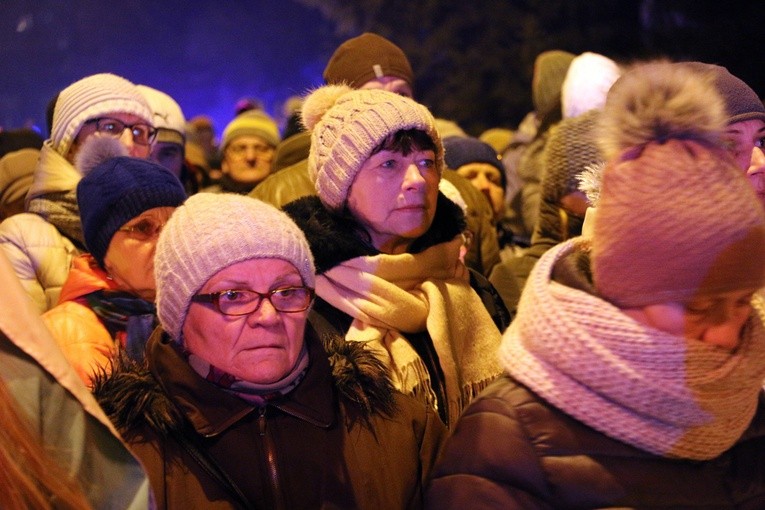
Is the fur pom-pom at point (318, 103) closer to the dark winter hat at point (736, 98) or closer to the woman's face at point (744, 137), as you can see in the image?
the dark winter hat at point (736, 98)

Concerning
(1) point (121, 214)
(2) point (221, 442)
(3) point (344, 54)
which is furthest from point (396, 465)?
(3) point (344, 54)

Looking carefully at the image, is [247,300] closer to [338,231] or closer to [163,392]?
[163,392]

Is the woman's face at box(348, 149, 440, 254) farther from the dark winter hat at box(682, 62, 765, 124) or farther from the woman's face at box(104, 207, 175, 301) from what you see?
the dark winter hat at box(682, 62, 765, 124)

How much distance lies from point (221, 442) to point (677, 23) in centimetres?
821

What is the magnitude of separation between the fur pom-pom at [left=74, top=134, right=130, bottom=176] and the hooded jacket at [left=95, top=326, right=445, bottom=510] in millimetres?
1419

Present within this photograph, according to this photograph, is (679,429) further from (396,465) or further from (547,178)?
(547,178)

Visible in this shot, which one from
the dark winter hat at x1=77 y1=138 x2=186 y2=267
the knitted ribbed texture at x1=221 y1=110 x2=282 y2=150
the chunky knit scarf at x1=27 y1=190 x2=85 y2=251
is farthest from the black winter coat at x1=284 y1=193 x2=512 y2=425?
the knitted ribbed texture at x1=221 y1=110 x2=282 y2=150

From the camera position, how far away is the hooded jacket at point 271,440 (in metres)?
2.20

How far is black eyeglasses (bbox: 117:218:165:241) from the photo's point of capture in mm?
3181

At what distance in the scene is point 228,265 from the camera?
7.67ft

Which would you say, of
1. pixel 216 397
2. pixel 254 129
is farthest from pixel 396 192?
pixel 254 129

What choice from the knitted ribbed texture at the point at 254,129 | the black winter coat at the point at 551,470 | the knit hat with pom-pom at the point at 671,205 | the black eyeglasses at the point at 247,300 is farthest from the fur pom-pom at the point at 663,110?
the knitted ribbed texture at the point at 254,129

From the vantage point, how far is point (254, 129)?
6246 mm

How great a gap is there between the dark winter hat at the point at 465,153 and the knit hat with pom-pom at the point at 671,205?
123 inches
